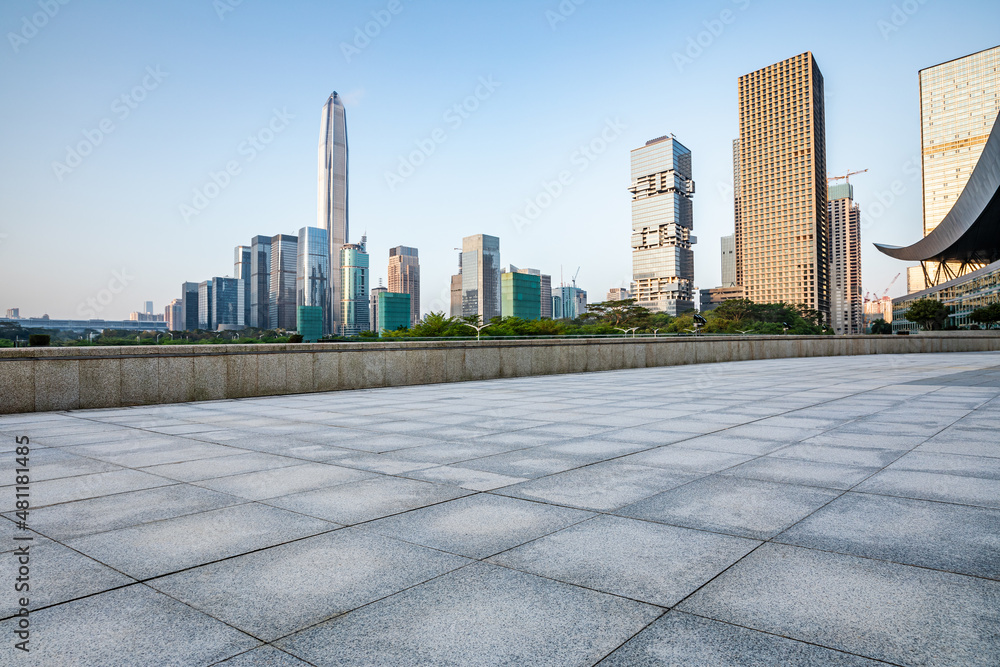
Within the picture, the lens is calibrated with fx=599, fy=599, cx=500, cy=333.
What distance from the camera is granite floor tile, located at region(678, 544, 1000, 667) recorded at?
2.20m

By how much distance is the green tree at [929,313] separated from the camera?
81438mm

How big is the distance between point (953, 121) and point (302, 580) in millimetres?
221355

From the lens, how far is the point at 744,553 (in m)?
3.16

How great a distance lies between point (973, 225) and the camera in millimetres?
83125

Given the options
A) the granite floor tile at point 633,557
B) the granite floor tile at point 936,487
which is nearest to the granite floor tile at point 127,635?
the granite floor tile at point 633,557

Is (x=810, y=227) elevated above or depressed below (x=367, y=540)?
above

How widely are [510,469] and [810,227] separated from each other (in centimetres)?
21591

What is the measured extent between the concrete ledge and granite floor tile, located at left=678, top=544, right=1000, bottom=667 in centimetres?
1098

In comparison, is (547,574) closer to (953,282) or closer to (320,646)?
(320,646)

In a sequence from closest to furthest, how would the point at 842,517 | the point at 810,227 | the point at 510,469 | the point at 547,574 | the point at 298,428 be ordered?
the point at 547,574 → the point at 842,517 → the point at 510,469 → the point at 298,428 → the point at 810,227

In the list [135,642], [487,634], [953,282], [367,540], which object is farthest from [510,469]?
[953,282]

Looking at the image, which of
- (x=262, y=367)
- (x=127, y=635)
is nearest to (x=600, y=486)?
(x=127, y=635)

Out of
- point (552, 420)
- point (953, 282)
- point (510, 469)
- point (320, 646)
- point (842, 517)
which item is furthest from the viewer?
point (953, 282)

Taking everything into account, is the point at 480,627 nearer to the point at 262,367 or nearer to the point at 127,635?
the point at 127,635
